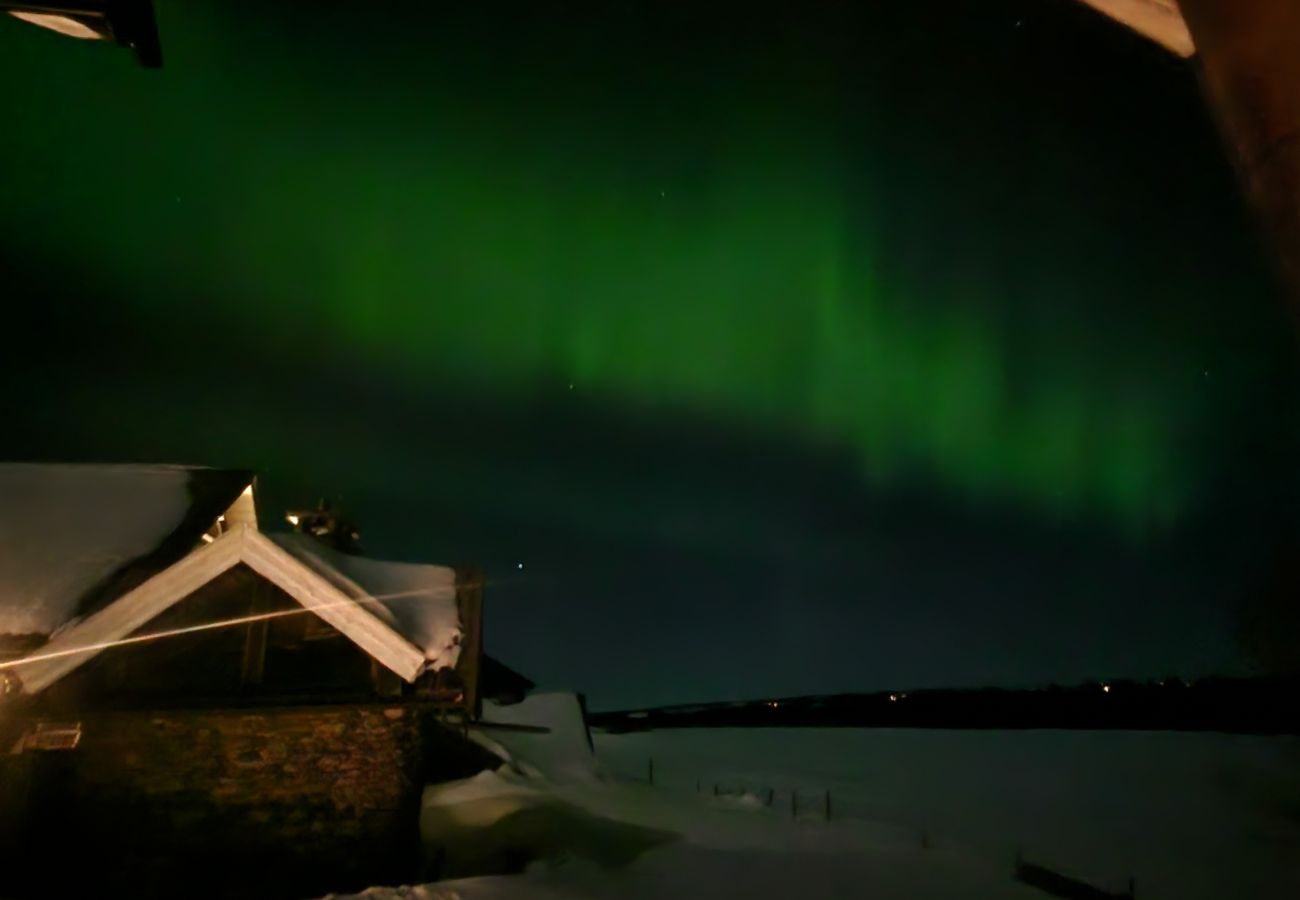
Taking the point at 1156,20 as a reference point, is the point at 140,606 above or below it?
below

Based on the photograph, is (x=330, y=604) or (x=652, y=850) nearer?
(x=330, y=604)

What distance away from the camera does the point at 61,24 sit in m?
4.24

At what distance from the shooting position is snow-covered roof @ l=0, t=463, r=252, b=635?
10.6 m

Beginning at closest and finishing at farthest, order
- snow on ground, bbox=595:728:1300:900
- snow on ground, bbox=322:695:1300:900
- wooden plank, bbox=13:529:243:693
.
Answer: wooden plank, bbox=13:529:243:693 → snow on ground, bbox=322:695:1300:900 → snow on ground, bbox=595:728:1300:900

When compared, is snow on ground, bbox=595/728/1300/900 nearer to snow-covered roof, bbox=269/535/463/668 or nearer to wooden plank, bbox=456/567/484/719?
wooden plank, bbox=456/567/484/719

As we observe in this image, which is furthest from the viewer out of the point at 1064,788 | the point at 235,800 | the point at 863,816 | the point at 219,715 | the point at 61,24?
the point at 1064,788

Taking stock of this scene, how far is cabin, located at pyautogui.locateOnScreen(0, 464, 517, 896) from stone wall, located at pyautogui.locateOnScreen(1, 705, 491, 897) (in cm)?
2

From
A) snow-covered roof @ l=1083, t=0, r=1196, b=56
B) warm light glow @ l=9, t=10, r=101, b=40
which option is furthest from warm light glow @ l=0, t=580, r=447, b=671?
snow-covered roof @ l=1083, t=0, r=1196, b=56

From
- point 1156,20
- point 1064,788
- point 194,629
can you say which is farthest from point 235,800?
point 1064,788

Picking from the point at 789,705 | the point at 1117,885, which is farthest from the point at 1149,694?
the point at 1117,885

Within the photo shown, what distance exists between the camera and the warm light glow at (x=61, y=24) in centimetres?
415

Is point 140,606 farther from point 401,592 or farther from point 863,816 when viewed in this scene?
point 863,816

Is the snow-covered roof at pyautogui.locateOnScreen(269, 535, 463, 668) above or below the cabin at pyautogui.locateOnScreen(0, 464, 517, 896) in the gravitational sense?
above

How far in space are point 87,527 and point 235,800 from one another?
444 centimetres
